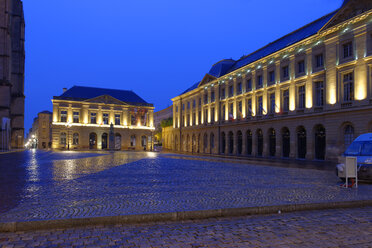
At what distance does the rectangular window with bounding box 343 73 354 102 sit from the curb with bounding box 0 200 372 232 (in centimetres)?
2467

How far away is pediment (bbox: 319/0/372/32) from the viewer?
2741 cm

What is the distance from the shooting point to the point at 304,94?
1356 inches

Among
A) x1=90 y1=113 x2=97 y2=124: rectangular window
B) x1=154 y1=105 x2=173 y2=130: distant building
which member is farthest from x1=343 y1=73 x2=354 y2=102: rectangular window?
x1=154 y1=105 x2=173 y2=130: distant building

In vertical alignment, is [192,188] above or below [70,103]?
below

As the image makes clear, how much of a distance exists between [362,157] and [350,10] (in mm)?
22616

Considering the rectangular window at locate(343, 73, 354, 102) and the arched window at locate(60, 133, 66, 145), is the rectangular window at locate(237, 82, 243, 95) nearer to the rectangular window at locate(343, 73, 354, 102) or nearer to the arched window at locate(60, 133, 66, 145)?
the rectangular window at locate(343, 73, 354, 102)

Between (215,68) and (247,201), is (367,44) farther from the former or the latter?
(215,68)

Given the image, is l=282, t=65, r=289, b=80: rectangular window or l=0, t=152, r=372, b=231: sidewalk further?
l=282, t=65, r=289, b=80: rectangular window

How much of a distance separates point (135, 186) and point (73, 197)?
2686 mm

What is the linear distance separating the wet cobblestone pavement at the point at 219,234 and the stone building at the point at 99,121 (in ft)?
208

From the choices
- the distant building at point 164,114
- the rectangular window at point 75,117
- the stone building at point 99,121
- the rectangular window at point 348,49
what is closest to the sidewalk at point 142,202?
the rectangular window at point 348,49

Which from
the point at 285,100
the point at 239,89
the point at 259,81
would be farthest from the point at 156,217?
the point at 239,89

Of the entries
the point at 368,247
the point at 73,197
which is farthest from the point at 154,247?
the point at 73,197

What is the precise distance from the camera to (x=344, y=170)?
11.0m
